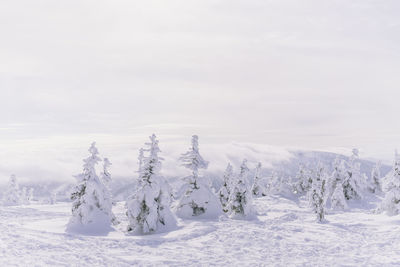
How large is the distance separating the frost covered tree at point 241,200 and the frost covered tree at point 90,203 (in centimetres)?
1512

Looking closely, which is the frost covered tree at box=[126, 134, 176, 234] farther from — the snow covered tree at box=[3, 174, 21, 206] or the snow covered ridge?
the snow covered tree at box=[3, 174, 21, 206]

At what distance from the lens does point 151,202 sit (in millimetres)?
31578

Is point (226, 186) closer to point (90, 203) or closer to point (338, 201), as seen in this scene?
point (338, 201)

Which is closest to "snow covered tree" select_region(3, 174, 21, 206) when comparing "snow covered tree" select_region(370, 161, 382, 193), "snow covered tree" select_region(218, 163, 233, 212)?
"snow covered tree" select_region(218, 163, 233, 212)

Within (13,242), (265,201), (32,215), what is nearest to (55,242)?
(13,242)

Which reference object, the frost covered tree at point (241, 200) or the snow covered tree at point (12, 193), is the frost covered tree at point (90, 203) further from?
the snow covered tree at point (12, 193)

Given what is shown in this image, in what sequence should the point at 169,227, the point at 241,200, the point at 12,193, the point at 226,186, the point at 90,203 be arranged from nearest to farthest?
the point at 90,203
the point at 169,227
the point at 241,200
the point at 226,186
the point at 12,193

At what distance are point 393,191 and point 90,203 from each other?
36.5 m

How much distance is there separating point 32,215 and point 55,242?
18913 millimetres

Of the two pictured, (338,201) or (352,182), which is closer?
(338,201)

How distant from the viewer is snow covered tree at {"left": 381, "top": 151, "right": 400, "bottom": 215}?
45.2 metres

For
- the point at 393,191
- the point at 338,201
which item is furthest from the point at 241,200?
the point at 338,201

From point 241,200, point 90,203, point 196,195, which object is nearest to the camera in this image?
point 90,203

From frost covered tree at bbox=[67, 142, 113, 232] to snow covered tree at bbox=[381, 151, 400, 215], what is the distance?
3389cm
